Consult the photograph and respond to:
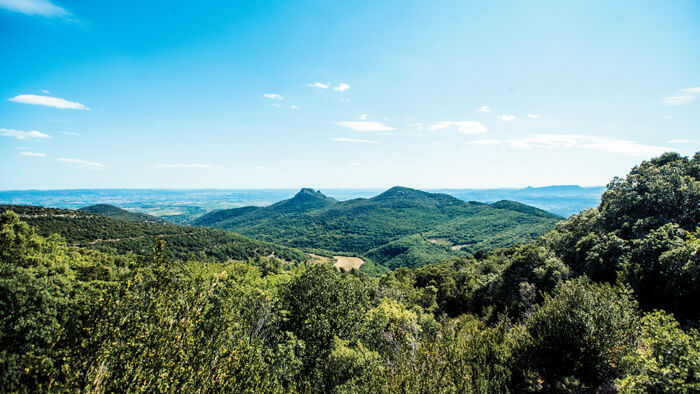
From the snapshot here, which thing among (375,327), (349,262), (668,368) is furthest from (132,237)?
(668,368)

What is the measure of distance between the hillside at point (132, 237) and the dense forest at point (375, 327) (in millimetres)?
46727

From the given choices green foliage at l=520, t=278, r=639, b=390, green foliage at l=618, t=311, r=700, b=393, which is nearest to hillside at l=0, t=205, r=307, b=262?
green foliage at l=520, t=278, r=639, b=390

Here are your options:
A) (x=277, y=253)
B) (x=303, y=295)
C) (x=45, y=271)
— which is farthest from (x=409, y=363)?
(x=277, y=253)

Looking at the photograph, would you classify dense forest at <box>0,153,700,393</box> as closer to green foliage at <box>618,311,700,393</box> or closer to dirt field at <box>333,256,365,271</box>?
green foliage at <box>618,311,700,393</box>

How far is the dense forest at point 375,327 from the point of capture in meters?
9.95

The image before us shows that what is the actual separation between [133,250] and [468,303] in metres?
103

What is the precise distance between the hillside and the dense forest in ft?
153

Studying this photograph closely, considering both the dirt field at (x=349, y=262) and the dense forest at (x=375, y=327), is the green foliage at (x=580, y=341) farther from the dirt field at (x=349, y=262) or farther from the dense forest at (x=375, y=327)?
the dirt field at (x=349, y=262)

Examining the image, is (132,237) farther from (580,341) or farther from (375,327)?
(580,341)

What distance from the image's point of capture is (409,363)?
1584cm

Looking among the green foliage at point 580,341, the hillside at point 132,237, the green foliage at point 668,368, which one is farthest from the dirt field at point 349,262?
the green foliage at point 668,368

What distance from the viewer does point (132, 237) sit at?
10206 centimetres

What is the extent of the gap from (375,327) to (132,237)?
112m

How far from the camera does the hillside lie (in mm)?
83438
